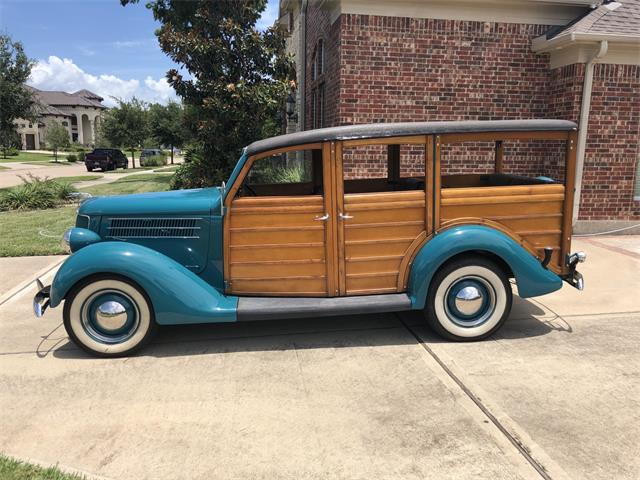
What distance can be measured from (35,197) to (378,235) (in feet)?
37.0

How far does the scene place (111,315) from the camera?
3.90 m

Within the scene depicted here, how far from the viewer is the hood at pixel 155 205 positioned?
13.5ft

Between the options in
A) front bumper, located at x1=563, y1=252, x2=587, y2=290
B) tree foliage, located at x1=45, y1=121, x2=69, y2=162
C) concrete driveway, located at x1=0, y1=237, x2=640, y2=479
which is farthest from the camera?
tree foliage, located at x1=45, y1=121, x2=69, y2=162

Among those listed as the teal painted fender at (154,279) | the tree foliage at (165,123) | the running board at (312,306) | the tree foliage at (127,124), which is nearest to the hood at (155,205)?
the teal painted fender at (154,279)

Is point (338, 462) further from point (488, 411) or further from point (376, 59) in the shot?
point (376, 59)

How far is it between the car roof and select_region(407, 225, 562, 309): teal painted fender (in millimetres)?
817

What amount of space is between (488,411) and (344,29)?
6.80 m

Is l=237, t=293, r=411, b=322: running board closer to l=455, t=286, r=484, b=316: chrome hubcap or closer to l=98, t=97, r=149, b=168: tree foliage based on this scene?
l=455, t=286, r=484, b=316: chrome hubcap

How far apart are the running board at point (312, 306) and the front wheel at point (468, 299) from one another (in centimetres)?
29

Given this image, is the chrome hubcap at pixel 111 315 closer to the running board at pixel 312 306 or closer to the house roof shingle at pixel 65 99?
the running board at pixel 312 306

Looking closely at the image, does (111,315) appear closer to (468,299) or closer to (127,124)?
(468,299)

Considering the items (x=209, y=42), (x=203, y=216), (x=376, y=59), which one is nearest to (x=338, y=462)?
(x=203, y=216)

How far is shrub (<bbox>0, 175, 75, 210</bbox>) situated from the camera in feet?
39.8

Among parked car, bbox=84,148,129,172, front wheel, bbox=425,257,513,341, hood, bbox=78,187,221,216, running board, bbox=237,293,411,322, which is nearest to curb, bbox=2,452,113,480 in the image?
running board, bbox=237,293,411,322
